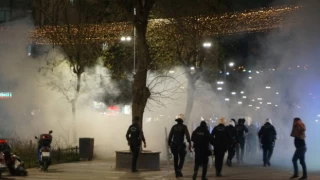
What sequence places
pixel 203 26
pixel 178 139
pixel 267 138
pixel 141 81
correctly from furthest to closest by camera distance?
pixel 203 26 < pixel 267 138 < pixel 141 81 < pixel 178 139

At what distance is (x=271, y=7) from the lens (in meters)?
13.4

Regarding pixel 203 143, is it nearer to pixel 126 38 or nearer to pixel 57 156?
pixel 57 156

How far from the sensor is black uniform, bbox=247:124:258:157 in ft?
62.1

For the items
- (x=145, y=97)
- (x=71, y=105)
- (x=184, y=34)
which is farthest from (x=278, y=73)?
(x=71, y=105)

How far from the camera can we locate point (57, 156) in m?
16.1

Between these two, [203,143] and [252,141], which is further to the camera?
[252,141]

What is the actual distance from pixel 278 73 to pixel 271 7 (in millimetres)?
6261

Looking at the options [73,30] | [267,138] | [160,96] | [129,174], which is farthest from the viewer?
[73,30]

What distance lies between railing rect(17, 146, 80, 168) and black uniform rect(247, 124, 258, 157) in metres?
6.56

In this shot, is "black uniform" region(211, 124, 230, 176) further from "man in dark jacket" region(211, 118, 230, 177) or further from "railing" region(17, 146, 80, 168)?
"railing" region(17, 146, 80, 168)

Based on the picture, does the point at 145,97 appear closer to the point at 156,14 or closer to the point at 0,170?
the point at 0,170

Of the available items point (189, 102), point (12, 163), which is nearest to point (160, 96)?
point (189, 102)

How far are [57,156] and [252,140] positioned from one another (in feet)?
25.0

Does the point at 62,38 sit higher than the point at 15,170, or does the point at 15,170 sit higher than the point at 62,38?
the point at 62,38
